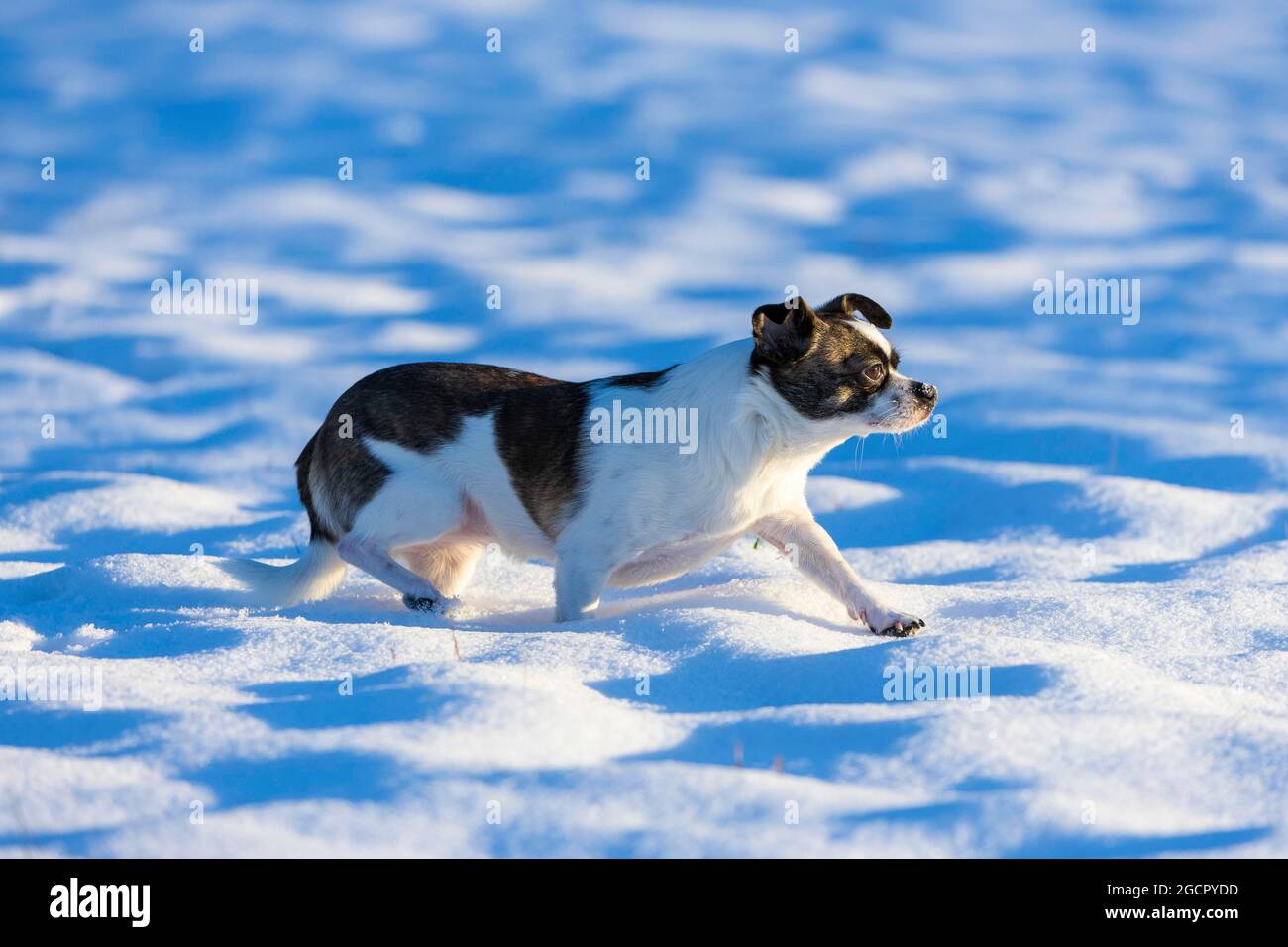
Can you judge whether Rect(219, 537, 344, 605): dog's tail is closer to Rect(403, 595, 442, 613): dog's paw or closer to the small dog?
the small dog

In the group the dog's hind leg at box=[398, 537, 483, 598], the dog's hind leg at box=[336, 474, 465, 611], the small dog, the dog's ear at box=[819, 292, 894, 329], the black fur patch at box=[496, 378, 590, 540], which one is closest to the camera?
the small dog

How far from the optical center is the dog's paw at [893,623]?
15.7 ft

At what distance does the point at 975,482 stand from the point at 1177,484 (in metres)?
1.13

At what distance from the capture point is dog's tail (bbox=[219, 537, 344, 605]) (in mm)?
5367

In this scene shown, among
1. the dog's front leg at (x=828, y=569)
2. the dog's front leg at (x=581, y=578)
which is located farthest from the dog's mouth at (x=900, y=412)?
the dog's front leg at (x=581, y=578)

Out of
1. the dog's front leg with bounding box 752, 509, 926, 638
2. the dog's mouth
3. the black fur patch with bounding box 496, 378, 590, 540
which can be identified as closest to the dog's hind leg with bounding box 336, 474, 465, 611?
the black fur patch with bounding box 496, 378, 590, 540

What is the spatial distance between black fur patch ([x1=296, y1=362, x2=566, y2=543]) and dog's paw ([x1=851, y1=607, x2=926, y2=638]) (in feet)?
4.82

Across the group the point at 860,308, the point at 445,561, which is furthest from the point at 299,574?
the point at 860,308

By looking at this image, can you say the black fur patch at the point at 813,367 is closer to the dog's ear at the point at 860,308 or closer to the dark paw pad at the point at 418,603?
the dog's ear at the point at 860,308

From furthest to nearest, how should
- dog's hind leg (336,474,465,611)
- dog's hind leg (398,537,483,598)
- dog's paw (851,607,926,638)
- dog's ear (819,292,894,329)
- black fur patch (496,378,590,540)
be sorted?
dog's hind leg (398,537,483,598) → dog's ear (819,292,894,329) → dog's hind leg (336,474,465,611) → black fur patch (496,378,590,540) → dog's paw (851,607,926,638)

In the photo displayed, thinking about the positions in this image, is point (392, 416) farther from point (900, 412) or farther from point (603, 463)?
point (900, 412)

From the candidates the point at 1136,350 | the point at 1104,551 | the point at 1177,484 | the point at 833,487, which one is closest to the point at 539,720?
the point at 1104,551

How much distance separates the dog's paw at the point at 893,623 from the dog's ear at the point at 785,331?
90 cm

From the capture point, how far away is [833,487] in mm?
8375
